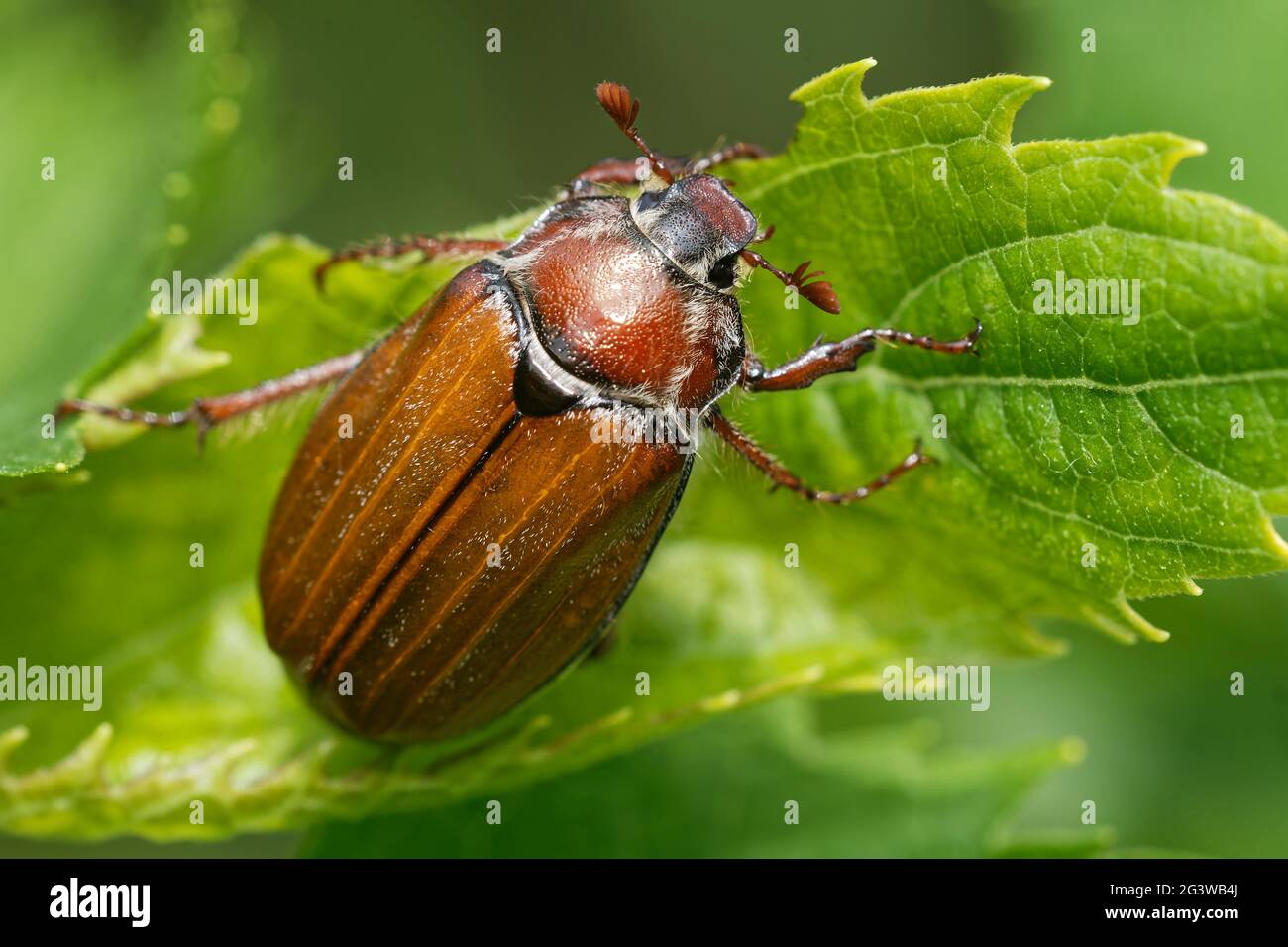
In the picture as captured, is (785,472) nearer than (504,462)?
No

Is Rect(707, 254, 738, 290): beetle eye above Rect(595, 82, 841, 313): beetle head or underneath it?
underneath

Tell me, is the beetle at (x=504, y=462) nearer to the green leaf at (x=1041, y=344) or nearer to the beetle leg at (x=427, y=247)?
the beetle leg at (x=427, y=247)

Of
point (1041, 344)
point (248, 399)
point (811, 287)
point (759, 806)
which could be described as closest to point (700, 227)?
point (811, 287)

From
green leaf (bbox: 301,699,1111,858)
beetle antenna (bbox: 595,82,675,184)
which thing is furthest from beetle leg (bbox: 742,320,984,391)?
green leaf (bbox: 301,699,1111,858)

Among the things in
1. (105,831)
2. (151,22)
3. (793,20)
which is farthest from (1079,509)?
(793,20)

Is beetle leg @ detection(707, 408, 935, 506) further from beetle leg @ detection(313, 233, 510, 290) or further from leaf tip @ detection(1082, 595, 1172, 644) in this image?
beetle leg @ detection(313, 233, 510, 290)

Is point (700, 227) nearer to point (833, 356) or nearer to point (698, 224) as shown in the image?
point (698, 224)

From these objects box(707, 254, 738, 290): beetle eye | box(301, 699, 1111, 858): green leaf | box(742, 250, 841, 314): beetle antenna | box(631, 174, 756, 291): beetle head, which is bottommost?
box(301, 699, 1111, 858): green leaf
